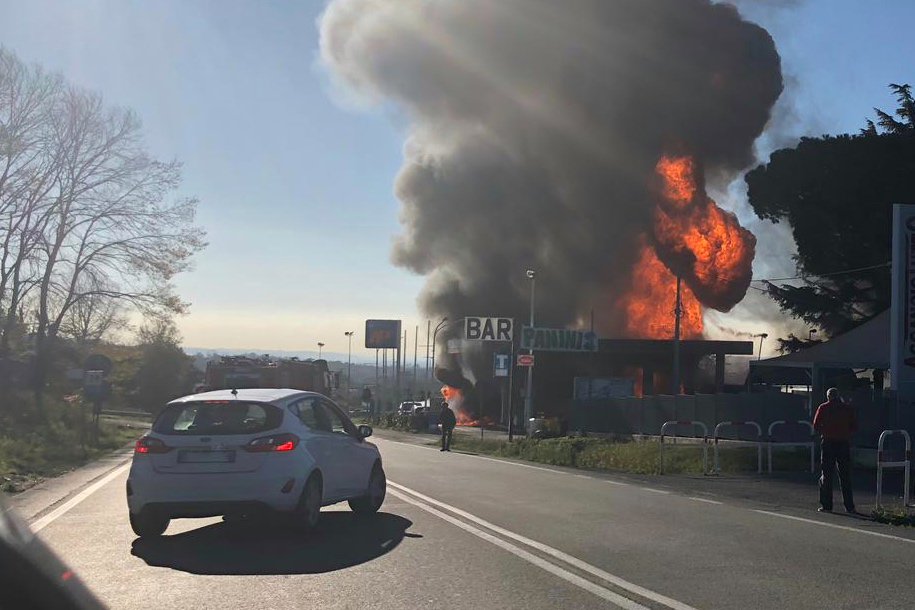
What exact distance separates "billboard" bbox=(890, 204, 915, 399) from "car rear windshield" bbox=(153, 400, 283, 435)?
45.4 feet

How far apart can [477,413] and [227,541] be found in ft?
202

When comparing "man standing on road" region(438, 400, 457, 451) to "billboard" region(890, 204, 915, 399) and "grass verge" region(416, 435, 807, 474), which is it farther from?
"billboard" region(890, 204, 915, 399)

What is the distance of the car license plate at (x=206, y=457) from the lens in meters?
9.47

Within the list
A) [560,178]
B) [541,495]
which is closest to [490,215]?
[560,178]

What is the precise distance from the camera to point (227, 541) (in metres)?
9.73

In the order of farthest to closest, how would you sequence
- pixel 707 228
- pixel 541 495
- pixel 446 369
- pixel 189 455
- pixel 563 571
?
1. pixel 446 369
2. pixel 707 228
3. pixel 541 495
4. pixel 189 455
5. pixel 563 571

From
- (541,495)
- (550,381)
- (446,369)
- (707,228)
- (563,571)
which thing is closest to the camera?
(563,571)

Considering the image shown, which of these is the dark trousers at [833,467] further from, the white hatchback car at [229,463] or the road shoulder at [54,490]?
the road shoulder at [54,490]

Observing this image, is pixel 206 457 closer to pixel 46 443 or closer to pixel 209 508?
pixel 209 508

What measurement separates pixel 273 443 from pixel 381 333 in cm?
8210

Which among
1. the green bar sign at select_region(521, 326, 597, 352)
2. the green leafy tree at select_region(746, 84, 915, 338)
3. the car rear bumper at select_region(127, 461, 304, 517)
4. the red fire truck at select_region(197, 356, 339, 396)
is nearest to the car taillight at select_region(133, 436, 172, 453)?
the car rear bumper at select_region(127, 461, 304, 517)

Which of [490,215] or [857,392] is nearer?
[857,392]

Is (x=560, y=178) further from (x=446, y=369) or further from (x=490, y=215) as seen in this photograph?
(x=446, y=369)

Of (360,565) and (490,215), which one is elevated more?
(490,215)
